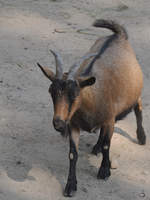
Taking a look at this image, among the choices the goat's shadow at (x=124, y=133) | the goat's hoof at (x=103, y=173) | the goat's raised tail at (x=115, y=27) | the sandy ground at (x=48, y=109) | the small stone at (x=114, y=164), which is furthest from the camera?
the goat's shadow at (x=124, y=133)

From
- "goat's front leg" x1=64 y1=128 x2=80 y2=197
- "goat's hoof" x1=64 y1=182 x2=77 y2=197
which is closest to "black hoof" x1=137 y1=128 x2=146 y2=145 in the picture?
"goat's front leg" x1=64 y1=128 x2=80 y2=197

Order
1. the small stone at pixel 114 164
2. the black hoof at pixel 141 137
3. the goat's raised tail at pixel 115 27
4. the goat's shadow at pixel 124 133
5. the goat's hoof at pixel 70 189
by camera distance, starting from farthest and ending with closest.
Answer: the goat's shadow at pixel 124 133 → the black hoof at pixel 141 137 → the goat's raised tail at pixel 115 27 → the small stone at pixel 114 164 → the goat's hoof at pixel 70 189

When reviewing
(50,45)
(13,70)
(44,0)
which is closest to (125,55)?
(13,70)

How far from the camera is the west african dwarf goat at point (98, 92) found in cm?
541

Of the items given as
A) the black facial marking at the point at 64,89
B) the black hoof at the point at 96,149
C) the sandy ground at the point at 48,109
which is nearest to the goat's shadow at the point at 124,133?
the sandy ground at the point at 48,109

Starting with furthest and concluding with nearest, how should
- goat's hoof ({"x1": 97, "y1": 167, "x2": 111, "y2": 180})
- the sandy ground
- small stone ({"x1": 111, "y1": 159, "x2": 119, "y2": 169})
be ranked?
small stone ({"x1": 111, "y1": 159, "x2": 119, "y2": 169}) < goat's hoof ({"x1": 97, "y1": 167, "x2": 111, "y2": 180}) < the sandy ground

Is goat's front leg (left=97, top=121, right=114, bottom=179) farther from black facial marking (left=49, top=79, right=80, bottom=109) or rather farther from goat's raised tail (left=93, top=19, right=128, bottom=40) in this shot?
goat's raised tail (left=93, top=19, right=128, bottom=40)

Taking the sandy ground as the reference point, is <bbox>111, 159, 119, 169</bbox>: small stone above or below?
above

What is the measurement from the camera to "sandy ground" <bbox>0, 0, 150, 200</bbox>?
6.20 m

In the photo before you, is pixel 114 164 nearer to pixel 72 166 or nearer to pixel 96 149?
pixel 96 149

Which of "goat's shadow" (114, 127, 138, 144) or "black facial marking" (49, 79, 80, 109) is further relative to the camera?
"goat's shadow" (114, 127, 138, 144)

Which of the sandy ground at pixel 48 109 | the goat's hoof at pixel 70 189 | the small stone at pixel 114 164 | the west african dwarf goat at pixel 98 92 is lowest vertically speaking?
the sandy ground at pixel 48 109

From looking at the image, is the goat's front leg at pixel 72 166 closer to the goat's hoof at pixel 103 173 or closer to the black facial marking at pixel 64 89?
the goat's hoof at pixel 103 173

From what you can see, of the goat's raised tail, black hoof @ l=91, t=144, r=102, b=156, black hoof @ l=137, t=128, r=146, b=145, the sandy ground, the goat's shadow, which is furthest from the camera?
the goat's shadow
